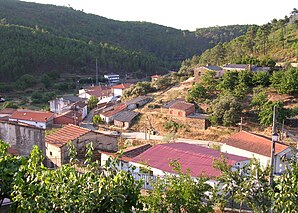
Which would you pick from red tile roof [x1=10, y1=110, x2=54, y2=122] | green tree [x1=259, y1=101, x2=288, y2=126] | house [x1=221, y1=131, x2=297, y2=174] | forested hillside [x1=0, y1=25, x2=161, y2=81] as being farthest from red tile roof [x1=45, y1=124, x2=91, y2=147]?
forested hillside [x1=0, y1=25, x2=161, y2=81]

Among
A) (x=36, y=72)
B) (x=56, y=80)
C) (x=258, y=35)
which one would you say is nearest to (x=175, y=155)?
(x=258, y=35)

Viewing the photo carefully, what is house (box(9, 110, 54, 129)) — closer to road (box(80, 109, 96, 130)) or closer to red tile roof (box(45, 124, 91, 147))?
road (box(80, 109, 96, 130))

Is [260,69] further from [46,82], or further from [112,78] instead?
[46,82]

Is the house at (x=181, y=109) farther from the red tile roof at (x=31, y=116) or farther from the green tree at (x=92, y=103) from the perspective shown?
the green tree at (x=92, y=103)

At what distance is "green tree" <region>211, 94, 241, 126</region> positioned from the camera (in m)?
26.9

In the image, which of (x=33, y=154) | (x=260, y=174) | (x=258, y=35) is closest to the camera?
(x=33, y=154)

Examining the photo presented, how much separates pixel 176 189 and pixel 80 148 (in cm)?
1187

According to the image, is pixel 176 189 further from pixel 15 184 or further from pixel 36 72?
pixel 36 72

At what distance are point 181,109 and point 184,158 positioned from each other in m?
14.9

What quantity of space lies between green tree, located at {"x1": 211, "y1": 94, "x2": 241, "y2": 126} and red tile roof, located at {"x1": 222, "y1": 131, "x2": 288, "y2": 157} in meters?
4.74

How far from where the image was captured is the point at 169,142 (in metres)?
23.7

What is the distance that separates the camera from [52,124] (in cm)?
3294

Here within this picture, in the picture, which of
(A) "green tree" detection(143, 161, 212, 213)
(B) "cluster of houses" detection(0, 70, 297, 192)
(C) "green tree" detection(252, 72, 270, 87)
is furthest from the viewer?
(C) "green tree" detection(252, 72, 270, 87)

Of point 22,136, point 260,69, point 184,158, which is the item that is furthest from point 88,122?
point 184,158
